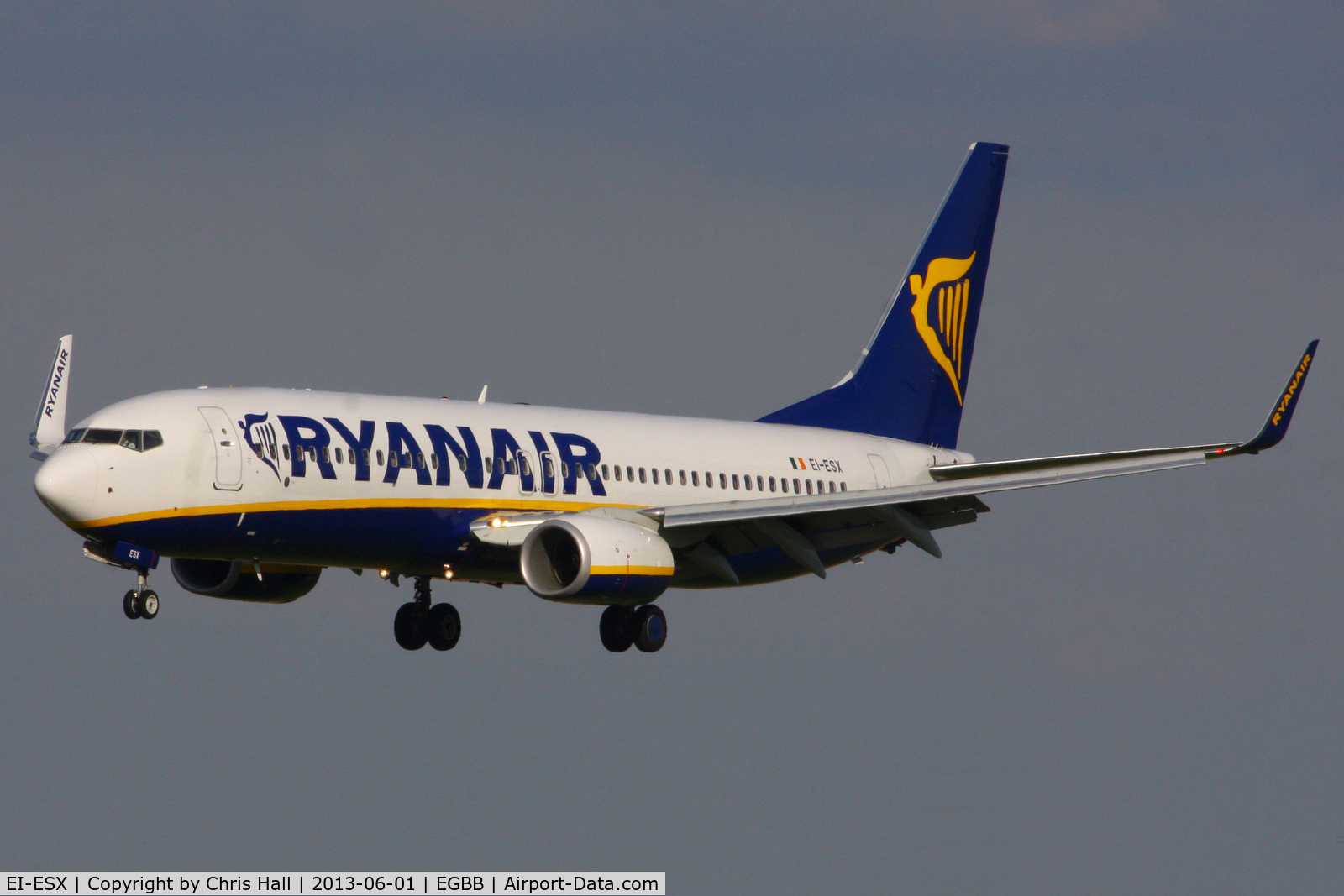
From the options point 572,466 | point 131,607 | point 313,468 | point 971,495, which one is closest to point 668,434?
point 572,466

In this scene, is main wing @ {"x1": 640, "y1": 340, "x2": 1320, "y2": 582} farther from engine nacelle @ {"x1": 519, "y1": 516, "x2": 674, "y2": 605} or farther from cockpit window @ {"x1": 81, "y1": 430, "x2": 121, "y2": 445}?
cockpit window @ {"x1": 81, "y1": 430, "x2": 121, "y2": 445}

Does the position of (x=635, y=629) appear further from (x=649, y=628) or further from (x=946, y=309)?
(x=946, y=309)

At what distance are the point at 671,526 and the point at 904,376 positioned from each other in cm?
1282

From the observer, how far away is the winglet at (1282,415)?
3634cm

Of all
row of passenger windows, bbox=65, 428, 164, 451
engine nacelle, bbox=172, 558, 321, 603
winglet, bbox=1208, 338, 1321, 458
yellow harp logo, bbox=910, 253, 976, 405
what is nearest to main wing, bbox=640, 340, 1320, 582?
winglet, bbox=1208, 338, 1321, 458

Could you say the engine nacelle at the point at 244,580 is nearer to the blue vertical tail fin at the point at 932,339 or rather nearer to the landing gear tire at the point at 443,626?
the landing gear tire at the point at 443,626

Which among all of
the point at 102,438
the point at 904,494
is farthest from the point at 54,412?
the point at 904,494

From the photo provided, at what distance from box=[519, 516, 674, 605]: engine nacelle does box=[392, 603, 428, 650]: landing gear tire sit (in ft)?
18.5

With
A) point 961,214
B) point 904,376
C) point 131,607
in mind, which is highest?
point 961,214

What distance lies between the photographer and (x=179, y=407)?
109ft

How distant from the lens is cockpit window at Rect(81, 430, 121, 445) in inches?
1272

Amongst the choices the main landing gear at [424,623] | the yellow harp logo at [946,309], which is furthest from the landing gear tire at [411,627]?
the yellow harp logo at [946,309]

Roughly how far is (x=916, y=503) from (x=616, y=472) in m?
6.09

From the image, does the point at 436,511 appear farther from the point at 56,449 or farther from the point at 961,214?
the point at 961,214
